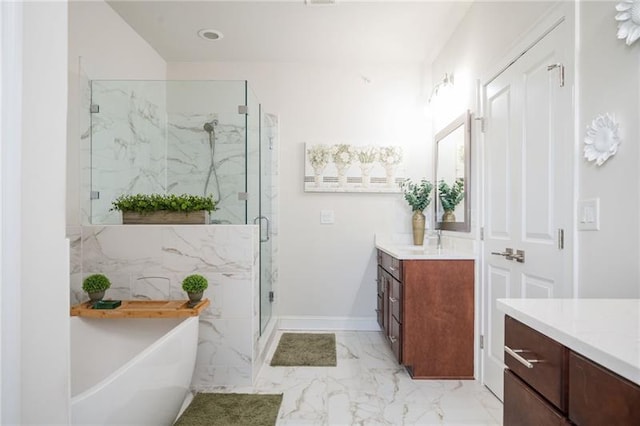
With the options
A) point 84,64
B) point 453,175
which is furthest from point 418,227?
point 84,64

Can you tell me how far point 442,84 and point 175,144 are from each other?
88.1 inches

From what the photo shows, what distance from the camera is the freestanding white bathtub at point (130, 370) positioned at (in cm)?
130

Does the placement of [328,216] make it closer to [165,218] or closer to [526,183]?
[165,218]

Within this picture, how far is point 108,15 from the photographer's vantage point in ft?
8.87

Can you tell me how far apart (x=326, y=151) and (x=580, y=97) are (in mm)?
2304

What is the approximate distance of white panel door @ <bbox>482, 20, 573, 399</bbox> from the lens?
166 centimetres

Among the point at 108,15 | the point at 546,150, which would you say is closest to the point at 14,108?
the point at 546,150

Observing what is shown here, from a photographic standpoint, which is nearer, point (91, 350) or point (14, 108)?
point (14, 108)

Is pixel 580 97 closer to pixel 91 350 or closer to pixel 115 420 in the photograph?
pixel 115 420

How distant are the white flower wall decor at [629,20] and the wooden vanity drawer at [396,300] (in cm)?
174

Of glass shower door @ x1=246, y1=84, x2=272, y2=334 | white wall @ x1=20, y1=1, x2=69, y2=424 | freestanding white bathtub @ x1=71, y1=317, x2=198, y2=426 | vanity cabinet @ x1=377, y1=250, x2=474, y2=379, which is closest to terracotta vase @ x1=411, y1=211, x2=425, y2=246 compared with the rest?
vanity cabinet @ x1=377, y1=250, x2=474, y2=379

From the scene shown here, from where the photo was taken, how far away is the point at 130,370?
1400 millimetres

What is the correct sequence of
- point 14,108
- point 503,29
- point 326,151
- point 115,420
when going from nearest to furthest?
point 14,108, point 115,420, point 503,29, point 326,151

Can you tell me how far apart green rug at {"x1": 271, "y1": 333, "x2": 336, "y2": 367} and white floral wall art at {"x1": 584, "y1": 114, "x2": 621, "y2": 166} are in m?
2.09
